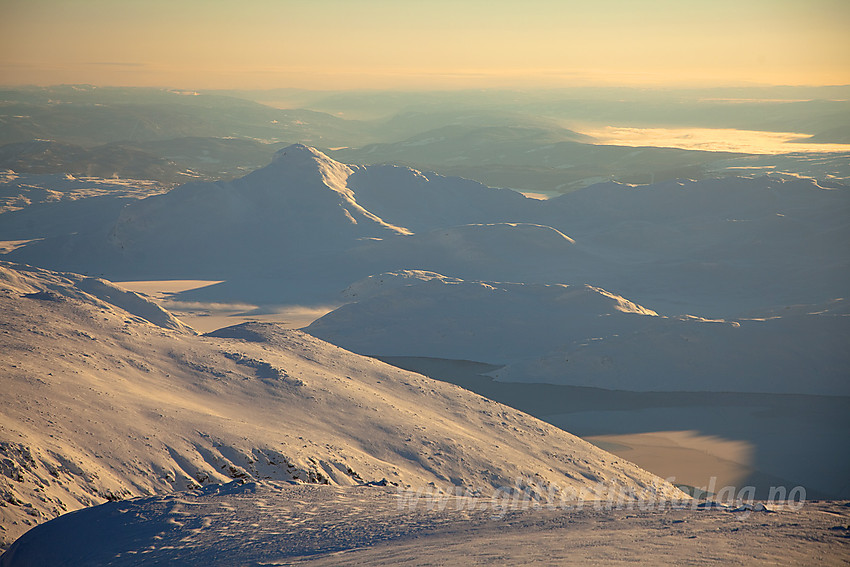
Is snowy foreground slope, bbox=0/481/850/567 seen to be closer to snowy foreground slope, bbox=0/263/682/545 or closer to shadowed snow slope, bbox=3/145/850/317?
snowy foreground slope, bbox=0/263/682/545

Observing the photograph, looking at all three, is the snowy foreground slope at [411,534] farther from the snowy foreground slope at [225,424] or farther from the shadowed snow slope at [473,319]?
the shadowed snow slope at [473,319]

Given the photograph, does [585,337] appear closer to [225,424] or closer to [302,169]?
[225,424]

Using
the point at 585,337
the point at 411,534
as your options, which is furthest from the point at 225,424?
the point at 585,337

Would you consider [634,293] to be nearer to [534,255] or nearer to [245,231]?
[534,255]

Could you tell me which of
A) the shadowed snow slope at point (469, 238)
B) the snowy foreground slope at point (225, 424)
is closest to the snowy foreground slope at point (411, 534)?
the snowy foreground slope at point (225, 424)

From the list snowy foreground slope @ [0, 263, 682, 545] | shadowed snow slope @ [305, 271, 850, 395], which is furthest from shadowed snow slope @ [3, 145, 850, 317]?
snowy foreground slope @ [0, 263, 682, 545]

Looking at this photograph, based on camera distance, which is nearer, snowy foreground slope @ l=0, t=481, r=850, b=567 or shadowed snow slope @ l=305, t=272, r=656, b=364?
snowy foreground slope @ l=0, t=481, r=850, b=567

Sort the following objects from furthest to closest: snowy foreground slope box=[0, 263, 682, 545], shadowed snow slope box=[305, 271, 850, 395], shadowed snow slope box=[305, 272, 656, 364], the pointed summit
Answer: the pointed summit, shadowed snow slope box=[305, 272, 656, 364], shadowed snow slope box=[305, 271, 850, 395], snowy foreground slope box=[0, 263, 682, 545]
